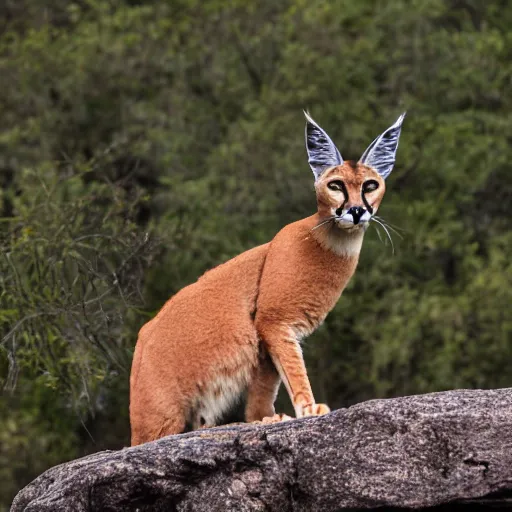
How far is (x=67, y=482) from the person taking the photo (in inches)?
363

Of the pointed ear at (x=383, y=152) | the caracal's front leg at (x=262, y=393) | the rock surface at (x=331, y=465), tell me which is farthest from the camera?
the caracal's front leg at (x=262, y=393)

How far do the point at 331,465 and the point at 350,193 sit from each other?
1914 mm

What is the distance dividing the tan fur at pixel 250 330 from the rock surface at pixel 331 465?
2.70ft

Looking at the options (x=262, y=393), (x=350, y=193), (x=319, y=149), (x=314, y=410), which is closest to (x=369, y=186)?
(x=350, y=193)

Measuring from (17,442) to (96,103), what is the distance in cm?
1034

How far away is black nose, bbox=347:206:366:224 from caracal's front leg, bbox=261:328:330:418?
2.84 feet

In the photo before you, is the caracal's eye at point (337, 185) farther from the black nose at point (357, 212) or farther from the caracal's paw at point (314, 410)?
the caracal's paw at point (314, 410)

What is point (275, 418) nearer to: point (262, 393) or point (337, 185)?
point (262, 393)

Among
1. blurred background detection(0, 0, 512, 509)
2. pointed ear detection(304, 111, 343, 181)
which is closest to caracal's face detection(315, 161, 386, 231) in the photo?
pointed ear detection(304, 111, 343, 181)

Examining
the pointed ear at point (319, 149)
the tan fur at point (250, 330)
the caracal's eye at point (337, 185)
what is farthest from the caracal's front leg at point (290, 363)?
the pointed ear at point (319, 149)

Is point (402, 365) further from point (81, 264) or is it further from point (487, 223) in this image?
point (81, 264)

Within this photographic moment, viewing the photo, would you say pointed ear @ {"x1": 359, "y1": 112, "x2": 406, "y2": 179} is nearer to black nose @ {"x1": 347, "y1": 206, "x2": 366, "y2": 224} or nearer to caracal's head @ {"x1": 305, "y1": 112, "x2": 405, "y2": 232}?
caracal's head @ {"x1": 305, "y1": 112, "x2": 405, "y2": 232}

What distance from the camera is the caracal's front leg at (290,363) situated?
32.2 feet

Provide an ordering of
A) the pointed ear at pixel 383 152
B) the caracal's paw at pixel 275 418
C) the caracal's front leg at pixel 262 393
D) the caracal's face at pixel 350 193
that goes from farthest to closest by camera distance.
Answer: the caracal's front leg at pixel 262 393
the pointed ear at pixel 383 152
the caracal's paw at pixel 275 418
the caracal's face at pixel 350 193
